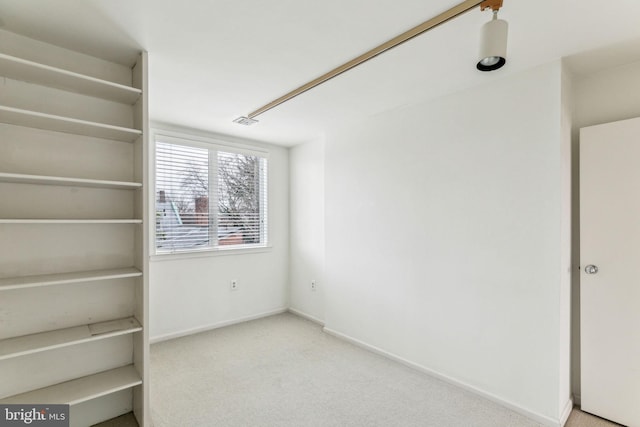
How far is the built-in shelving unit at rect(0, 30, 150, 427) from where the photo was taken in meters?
1.80

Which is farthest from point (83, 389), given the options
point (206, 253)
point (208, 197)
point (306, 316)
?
point (306, 316)

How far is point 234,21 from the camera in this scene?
5.56 ft

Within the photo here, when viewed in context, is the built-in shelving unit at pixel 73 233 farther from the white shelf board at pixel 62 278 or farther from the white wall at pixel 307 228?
the white wall at pixel 307 228

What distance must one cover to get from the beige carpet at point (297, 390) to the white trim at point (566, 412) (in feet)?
0.62

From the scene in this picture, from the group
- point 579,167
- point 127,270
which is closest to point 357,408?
point 127,270

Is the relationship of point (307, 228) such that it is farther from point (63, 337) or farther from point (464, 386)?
point (63, 337)

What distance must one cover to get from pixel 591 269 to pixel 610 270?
0.32 ft

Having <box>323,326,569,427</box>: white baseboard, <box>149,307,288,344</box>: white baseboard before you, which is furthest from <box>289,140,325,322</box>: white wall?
<box>323,326,569,427</box>: white baseboard

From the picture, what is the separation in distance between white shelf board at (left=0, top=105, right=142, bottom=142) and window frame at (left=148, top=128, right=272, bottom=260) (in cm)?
89

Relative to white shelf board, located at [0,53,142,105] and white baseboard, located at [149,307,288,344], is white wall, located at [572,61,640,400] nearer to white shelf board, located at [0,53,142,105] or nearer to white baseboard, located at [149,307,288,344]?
white shelf board, located at [0,53,142,105]

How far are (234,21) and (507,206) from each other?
2.18 metres

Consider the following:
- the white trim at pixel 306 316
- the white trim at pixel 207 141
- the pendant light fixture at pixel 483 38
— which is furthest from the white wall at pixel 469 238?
the white trim at pixel 207 141

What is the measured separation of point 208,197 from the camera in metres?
3.83

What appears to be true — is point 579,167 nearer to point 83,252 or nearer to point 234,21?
point 234,21
